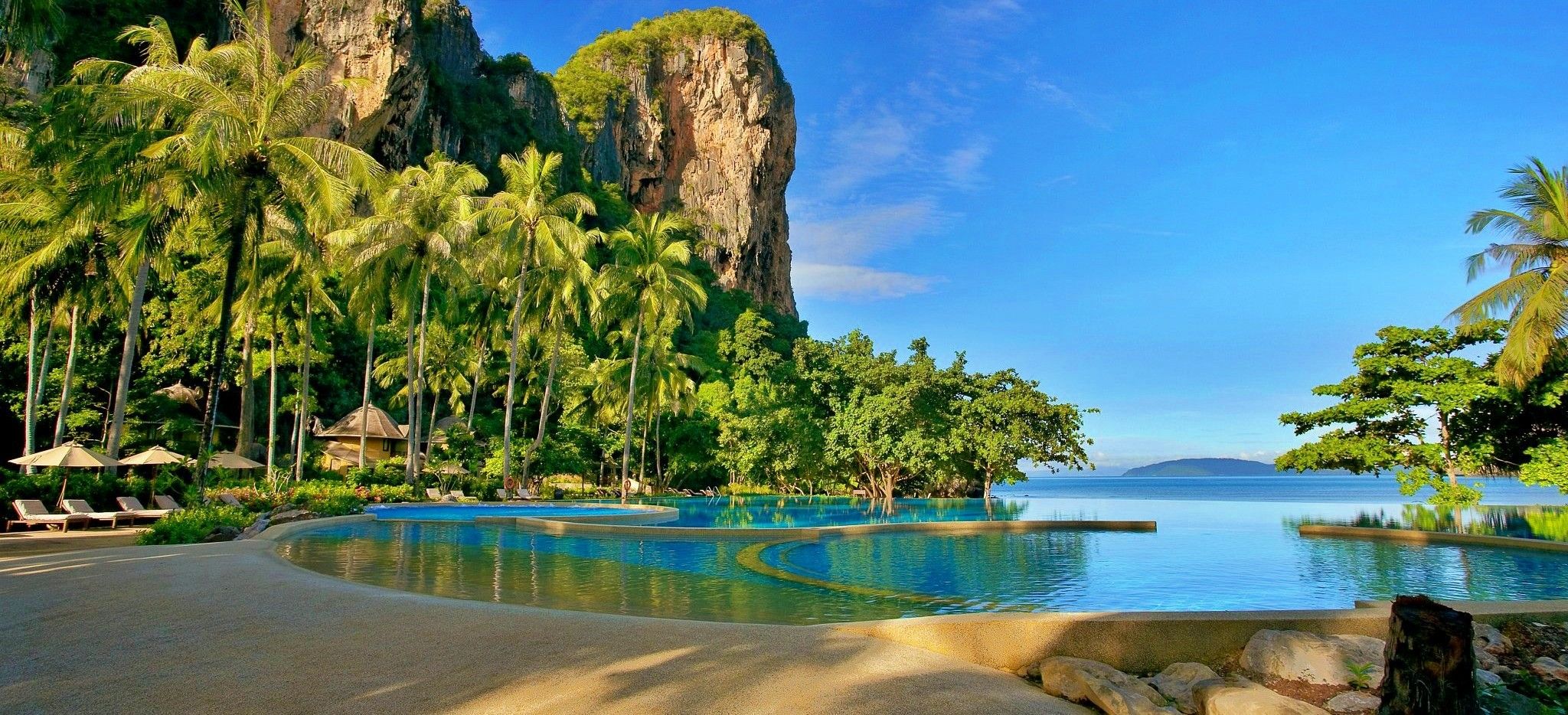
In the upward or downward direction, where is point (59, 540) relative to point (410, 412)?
downward

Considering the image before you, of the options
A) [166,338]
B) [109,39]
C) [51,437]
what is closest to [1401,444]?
[166,338]

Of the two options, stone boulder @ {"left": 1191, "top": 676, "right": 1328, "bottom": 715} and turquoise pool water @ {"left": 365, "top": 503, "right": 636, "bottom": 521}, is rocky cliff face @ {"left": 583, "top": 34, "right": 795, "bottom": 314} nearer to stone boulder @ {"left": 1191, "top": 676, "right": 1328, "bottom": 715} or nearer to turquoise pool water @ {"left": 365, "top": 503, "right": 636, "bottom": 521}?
turquoise pool water @ {"left": 365, "top": 503, "right": 636, "bottom": 521}

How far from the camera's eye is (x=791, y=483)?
129 feet

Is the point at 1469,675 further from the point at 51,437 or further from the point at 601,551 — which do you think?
the point at 51,437

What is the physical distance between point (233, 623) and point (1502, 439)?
24402mm

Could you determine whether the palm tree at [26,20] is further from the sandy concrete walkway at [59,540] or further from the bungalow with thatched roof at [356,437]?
the bungalow with thatched roof at [356,437]

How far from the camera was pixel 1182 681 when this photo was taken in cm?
452

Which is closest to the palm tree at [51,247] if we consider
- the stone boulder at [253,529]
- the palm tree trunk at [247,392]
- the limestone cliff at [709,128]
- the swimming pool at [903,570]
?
the palm tree trunk at [247,392]

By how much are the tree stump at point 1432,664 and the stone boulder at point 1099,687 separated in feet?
3.34

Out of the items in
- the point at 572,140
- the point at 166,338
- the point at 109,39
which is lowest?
the point at 166,338

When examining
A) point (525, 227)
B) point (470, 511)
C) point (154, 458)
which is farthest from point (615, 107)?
point (154, 458)

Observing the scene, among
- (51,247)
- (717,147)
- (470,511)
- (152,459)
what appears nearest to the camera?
(152,459)

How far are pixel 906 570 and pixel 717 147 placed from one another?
268 feet

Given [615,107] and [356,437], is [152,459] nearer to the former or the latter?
[356,437]
